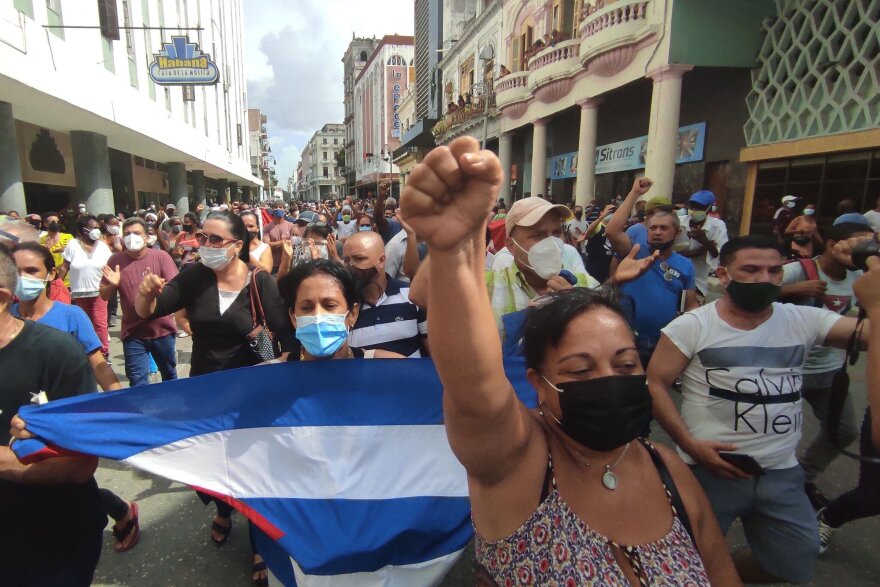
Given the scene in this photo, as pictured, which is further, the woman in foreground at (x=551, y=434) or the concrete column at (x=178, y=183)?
the concrete column at (x=178, y=183)

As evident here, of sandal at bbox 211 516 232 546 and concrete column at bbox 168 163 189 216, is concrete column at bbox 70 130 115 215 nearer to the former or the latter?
concrete column at bbox 168 163 189 216

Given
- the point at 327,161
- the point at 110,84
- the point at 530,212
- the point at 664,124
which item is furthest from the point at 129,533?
the point at 327,161

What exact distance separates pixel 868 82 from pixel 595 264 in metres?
6.53

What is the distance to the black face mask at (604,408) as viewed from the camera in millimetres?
1292

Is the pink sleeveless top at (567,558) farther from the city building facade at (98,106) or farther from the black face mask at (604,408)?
the city building facade at (98,106)

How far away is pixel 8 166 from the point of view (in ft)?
31.5

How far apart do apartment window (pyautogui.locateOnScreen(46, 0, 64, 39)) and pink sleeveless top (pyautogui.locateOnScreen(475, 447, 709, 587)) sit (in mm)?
13118

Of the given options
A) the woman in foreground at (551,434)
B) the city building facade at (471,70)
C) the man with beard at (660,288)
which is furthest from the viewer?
the city building facade at (471,70)

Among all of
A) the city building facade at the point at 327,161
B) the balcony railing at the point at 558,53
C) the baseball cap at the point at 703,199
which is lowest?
the baseball cap at the point at 703,199

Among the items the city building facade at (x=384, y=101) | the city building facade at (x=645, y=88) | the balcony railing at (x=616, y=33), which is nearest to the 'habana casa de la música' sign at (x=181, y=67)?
the city building facade at (x=645, y=88)

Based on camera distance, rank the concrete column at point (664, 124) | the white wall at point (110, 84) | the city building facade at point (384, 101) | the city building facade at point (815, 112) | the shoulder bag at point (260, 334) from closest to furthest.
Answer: the shoulder bag at point (260, 334) → the city building facade at point (815, 112) → the white wall at point (110, 84) → the concrete column at point (664, 124) → the city building facade at point (384, 101)

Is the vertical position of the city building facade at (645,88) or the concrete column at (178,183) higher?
the city building facade at (645,88)

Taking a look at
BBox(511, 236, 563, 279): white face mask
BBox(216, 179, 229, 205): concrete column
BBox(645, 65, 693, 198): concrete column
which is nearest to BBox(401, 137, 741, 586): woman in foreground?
BBox(511, 236, 563, 279): white face mask

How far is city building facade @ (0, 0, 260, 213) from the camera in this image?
30.6 ft
